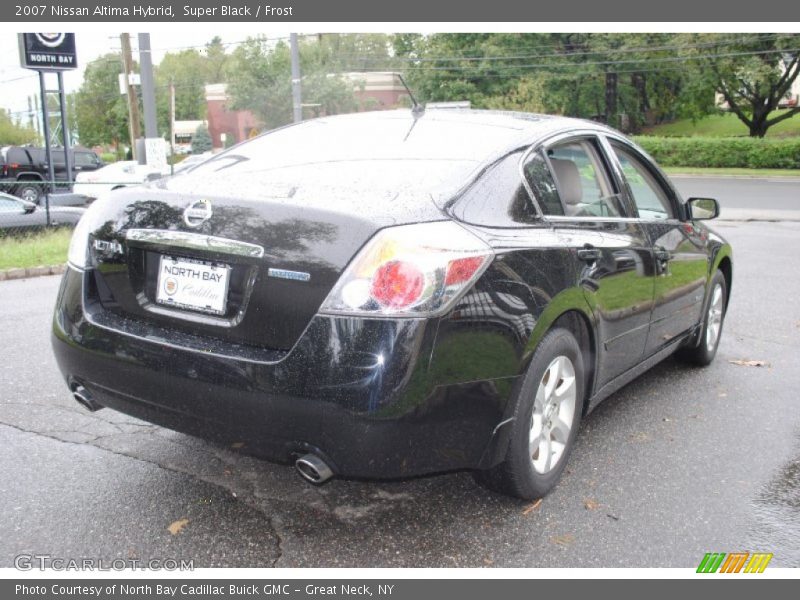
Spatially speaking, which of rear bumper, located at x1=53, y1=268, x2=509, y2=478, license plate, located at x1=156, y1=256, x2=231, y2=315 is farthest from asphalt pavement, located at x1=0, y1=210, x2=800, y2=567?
license plate, located at x1=156, y1=256, x2=231, y2=315

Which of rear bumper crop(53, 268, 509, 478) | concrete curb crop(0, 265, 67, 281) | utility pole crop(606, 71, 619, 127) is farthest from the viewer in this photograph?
utility pole crop(606, 71, 619, 127)

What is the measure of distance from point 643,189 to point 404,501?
8.01 ft

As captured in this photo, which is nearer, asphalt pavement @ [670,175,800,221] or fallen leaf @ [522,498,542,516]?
fallen leaf @ [522,498,542,516]

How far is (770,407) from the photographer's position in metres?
4.58

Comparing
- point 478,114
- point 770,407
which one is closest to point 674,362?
point 770,407

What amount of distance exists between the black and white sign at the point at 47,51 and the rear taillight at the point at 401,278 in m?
18.6

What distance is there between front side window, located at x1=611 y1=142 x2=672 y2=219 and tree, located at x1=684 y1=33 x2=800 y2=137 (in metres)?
39.0

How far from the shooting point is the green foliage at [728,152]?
34500 mm

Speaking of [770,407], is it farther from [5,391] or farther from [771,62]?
[771,62]

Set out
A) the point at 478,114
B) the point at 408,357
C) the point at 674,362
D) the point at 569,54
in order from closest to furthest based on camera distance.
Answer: the point at 408,357 < the point at 478,114 < the point at 674,362 < the point at 569,54

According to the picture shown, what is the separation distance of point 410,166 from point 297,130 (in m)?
1.07

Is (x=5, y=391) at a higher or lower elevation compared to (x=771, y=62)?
lower

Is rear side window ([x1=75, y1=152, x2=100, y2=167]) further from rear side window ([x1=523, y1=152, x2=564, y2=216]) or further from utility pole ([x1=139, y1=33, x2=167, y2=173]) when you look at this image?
rear side window ([x1=523, y1=152, x2=564, y2=216])

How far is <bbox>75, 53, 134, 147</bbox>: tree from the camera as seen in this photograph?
77.9 m
